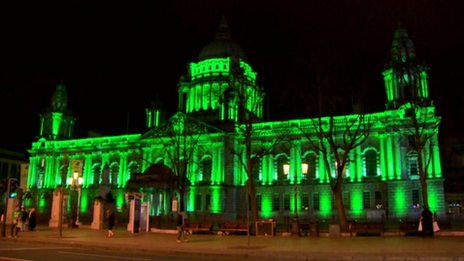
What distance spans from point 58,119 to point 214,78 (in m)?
32.2

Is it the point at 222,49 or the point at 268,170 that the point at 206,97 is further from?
the point at 268,170

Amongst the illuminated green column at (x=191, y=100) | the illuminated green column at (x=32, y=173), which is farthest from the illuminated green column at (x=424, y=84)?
the illuminated green column at (x=32, y=173)

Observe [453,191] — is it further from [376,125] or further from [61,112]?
[61,112]

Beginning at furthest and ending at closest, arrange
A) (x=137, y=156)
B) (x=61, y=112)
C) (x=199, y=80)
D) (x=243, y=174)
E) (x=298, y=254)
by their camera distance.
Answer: (x=61, y=112) → (x=199, y=80) → (x=137, y=156) → (x=243, y=174) → (x=298, y=254)

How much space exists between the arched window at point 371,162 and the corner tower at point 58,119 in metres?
58.3

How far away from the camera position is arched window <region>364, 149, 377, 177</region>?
67.1 meters

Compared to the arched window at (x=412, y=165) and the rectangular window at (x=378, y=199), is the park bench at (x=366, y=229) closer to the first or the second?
the arched window at (x=412, y=165)

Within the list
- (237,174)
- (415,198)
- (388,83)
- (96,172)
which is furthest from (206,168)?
(415,198)

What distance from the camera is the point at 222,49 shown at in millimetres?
92562

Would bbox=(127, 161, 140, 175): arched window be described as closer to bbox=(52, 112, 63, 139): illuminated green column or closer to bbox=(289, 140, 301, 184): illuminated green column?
bbox=(52, 112, 63, 139): illuminated green column

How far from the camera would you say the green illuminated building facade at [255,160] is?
2489 inches

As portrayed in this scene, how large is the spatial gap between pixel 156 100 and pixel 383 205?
148ft

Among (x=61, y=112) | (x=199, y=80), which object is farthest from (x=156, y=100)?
(x=61, y=112)

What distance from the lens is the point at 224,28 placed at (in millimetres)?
97312
